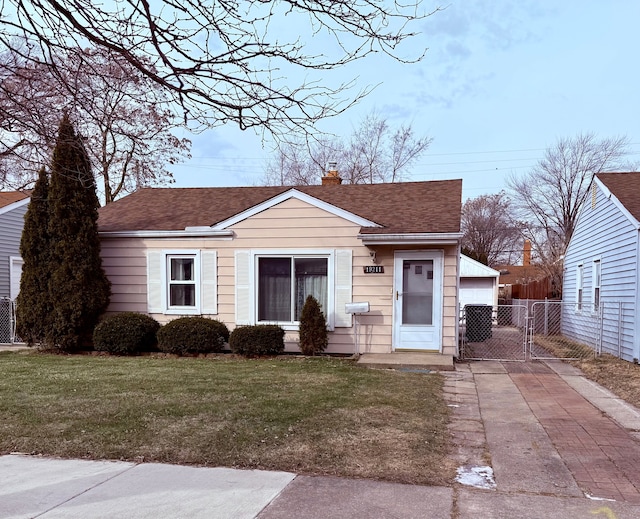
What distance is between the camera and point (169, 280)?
440 inches

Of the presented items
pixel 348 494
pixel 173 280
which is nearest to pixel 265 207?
pixel 173 280

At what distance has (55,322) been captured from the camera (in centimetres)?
1050

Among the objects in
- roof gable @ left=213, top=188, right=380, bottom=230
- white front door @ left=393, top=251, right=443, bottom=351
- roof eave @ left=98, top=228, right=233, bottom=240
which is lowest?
Answer: white front door @ left=393, top=251, right=443, bottom=351

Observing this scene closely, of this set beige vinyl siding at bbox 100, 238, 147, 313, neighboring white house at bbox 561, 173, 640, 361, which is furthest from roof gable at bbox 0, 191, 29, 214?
neighboring white house at bbox 561, 173, 640, 361

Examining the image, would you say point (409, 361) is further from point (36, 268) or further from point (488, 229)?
point (488, 229)

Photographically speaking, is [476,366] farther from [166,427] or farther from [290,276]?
[166,427]

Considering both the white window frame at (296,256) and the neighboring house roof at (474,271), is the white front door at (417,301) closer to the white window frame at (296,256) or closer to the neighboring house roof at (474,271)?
the white window frame at (296,256)

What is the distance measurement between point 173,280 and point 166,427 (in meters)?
6.46

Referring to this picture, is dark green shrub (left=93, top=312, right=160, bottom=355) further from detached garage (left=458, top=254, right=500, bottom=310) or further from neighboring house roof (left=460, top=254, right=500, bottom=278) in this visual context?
detached garage (left=458, top=254, right=500, bottom=310)

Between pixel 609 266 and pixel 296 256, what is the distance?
7.38m

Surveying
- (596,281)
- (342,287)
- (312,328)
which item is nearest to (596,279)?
(596,281)

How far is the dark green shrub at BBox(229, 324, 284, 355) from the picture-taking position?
32.3 feet

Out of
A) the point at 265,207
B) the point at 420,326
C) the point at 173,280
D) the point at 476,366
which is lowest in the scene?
the point at 476,366

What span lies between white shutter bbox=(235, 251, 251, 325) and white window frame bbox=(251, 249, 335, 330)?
113 millimetres
